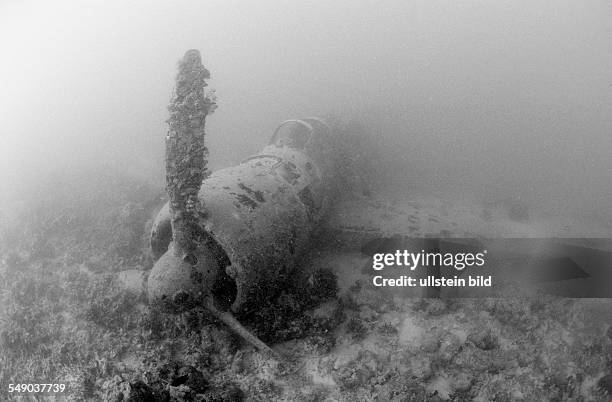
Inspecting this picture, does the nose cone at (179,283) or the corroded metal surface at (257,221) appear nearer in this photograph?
the nose cone at (179,283)

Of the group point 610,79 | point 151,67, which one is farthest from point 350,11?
point 610,79

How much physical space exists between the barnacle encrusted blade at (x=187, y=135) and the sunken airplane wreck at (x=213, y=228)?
15 mm

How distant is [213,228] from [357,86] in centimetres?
3680

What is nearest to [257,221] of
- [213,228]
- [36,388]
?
[213,228]

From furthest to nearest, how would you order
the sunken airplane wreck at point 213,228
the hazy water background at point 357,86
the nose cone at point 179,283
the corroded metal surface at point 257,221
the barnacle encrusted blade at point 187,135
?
1. the hazy water background at point 357,86
2. the corroded metal surface at point 257,221
3. the nose cone at point 179,283
4. the sunken airplane wreck at point 213,228
5. the barnacle encrusted blade at point 187,135

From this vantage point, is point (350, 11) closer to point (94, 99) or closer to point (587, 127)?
point (94, 99)

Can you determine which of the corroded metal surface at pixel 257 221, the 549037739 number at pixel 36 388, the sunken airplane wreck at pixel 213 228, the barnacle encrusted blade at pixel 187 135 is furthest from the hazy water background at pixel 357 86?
the barnacle encrusted blade at pixel 187 135

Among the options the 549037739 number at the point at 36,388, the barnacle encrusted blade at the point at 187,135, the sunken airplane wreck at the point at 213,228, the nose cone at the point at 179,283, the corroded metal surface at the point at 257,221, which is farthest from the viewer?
the 549037739 number at the point at 36,388

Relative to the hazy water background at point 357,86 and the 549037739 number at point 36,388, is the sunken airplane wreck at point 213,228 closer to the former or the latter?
the 549037739 number at point 36,388

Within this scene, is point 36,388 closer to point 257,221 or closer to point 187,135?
point 257,221

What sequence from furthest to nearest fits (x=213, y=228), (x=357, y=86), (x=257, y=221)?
(x=357, y=86), (x=257, y=221), (x=213, y=228)

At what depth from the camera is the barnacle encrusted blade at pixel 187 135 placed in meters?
5.49

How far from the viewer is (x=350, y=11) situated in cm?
7125

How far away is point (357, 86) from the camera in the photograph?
40.0m
